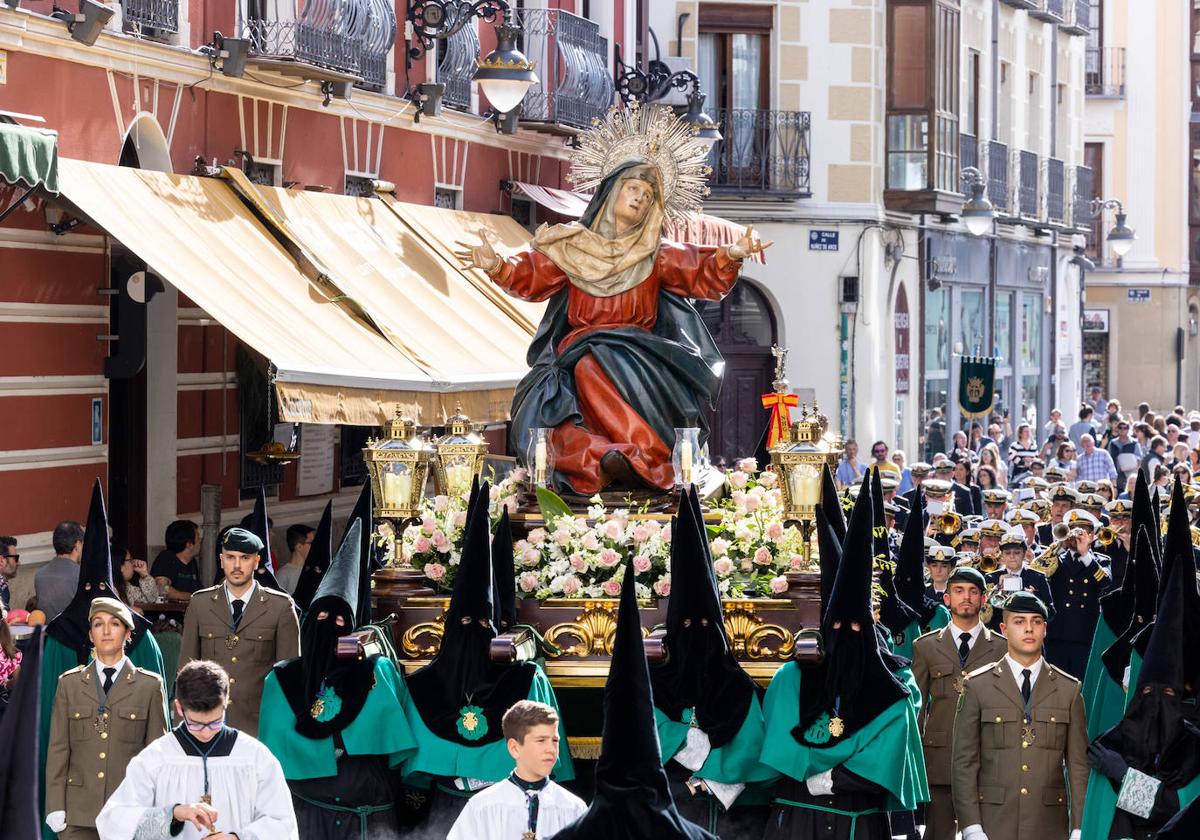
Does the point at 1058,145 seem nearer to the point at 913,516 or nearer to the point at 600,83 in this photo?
the point at 600,83

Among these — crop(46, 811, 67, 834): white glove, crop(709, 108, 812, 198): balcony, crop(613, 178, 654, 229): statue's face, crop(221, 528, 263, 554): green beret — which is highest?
crop(709, 108, 812, 198): balcony

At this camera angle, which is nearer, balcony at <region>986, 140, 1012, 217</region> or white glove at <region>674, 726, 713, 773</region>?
white glove at <region>674, 726, 713, 773</region>

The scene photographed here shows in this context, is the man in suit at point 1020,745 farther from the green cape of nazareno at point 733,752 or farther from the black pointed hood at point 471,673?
the black pointed hood at point 471,673

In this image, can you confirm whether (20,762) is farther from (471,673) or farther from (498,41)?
(498,41)

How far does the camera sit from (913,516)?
1168cm

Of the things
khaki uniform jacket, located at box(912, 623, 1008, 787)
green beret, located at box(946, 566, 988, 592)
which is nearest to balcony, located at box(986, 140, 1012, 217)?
green beret, located at box(946, 566, 988, 592)

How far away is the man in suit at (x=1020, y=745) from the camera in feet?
30.8

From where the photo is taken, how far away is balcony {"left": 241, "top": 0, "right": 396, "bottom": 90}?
1653 cm

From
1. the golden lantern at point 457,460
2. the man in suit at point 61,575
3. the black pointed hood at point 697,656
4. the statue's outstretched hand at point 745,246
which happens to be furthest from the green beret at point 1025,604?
the man in suit at point 61,575

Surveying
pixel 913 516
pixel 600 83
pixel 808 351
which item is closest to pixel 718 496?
pixel 913 516

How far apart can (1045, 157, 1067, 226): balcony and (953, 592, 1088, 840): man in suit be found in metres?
26.0

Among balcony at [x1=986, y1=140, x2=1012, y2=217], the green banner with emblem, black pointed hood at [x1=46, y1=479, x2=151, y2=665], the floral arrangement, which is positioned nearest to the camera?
black pointed hood at [x1=46, y1=479, x2=151, y2=665]

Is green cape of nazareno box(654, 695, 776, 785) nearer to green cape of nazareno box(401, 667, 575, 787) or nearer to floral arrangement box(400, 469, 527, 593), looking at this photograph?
green cape of nazareno box(401, 667, 575, 787)

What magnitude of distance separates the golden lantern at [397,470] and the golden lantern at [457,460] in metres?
0.28
